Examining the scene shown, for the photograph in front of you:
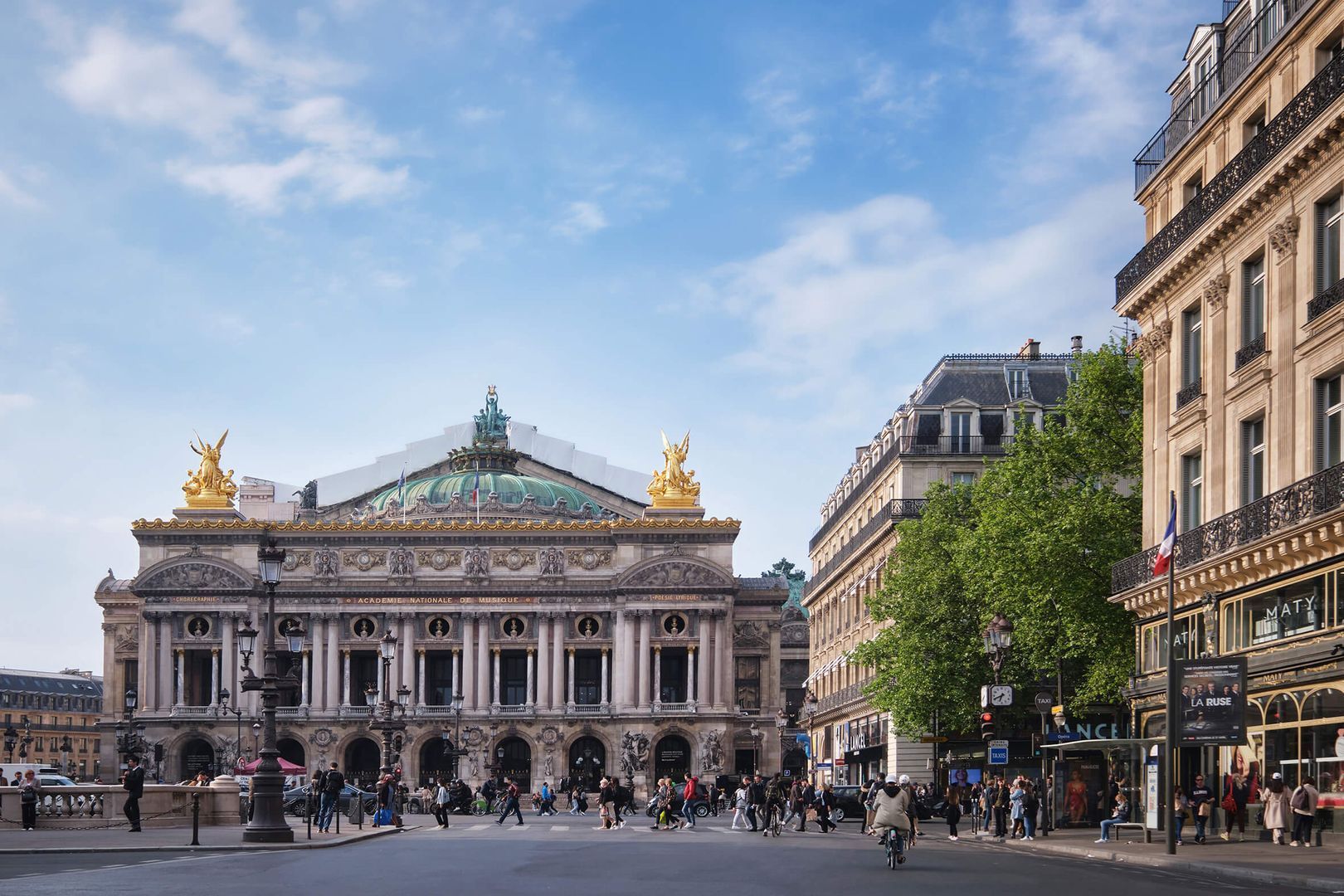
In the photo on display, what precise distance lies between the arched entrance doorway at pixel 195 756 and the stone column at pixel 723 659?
33.1 meters

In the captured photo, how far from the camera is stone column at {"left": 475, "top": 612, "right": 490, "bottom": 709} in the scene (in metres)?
118

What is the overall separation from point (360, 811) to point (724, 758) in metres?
61.5

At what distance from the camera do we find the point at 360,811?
5506 cm

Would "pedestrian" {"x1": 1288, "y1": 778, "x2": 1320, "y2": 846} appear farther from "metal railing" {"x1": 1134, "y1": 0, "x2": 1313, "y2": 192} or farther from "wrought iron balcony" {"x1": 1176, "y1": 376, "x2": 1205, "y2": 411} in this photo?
"metal railing" {"x1": 1134, "y1": 0, "x2": 1313, "y2": 192}

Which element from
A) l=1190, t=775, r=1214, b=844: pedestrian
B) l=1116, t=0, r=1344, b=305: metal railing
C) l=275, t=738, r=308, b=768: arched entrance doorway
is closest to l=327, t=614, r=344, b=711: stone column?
l=275, t=738, r=308, b=768: arched entrance doorway

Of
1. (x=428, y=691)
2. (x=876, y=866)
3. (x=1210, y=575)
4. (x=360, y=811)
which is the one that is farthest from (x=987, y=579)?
(x=428, y=691)

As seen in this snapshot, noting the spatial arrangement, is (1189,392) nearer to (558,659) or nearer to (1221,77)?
(1221,77)

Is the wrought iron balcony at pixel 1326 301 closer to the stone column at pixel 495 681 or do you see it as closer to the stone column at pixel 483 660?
the stone column at pixel 495 681

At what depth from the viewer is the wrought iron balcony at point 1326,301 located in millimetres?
34250

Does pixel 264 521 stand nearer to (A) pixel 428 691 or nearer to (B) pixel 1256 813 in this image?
(A) pixel 428 691

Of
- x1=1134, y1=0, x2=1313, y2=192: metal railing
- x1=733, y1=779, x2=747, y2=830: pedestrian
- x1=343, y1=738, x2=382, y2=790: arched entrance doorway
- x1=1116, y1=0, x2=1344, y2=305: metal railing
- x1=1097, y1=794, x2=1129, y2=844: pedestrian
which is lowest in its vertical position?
x1=343, y1=738, x2=382, y2=790: arched entrance doorway

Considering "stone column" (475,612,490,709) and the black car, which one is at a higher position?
"stone column" (475,612,490,709)

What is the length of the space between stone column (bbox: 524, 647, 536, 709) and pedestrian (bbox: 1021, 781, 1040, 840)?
72.0 metres

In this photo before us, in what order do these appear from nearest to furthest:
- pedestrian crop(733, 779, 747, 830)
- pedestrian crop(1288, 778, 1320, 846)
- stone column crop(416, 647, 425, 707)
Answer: pedestrian crop(1288, 778, 1320, 846), pedestrian crop(733, 779, 747, 830), stone column crop(416, 647, 425, 707)
